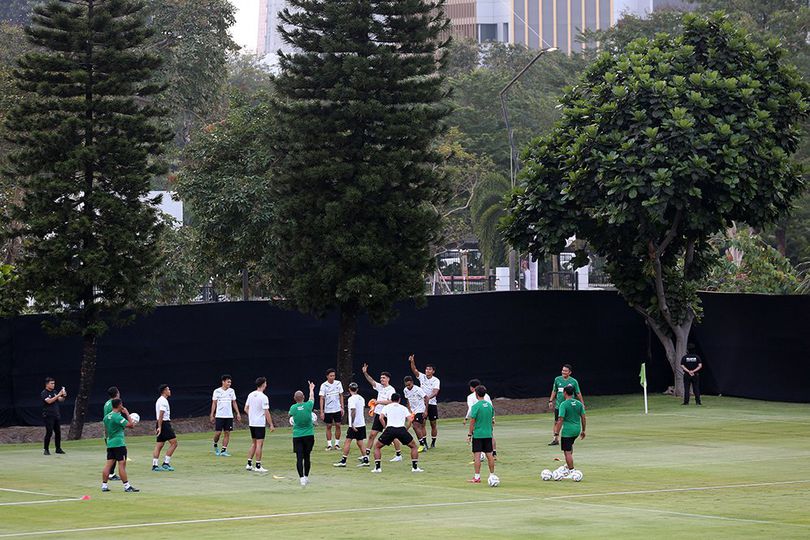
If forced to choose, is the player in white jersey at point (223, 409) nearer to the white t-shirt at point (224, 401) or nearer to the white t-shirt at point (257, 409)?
the white t-shirt at point (224, 401)

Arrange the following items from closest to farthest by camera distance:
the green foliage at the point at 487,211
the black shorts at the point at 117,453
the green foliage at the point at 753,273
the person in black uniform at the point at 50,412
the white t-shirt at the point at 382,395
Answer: the black shorts at the point at 117,453, the white t-shirt at the point at 382,395, the person in black uniform at the point at 50,412, the green foliage at the point at 753,273, the green foliage at the point at 487,211

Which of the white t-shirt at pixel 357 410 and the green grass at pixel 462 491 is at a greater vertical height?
the white t-shirt at pixel 357 410

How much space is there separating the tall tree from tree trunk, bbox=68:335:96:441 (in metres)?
13.9

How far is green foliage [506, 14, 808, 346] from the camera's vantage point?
38.3m

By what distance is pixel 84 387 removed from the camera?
36531mm

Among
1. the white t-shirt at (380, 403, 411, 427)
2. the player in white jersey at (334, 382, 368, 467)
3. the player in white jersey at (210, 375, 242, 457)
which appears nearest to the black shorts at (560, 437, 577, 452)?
the white t-shirt at (380, 403, 411, 427)

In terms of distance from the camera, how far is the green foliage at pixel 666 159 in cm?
3834

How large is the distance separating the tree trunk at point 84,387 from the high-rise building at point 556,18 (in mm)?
159029

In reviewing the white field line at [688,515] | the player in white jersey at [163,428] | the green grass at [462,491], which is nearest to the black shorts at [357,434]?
the green grass at [462,491]

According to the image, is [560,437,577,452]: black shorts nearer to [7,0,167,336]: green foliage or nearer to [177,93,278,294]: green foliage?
[7,0,167,336]: green foliage

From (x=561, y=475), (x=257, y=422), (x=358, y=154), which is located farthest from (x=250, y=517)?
(x=358, y=154)

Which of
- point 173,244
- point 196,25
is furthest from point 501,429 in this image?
point 196,25

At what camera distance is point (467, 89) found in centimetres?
9500

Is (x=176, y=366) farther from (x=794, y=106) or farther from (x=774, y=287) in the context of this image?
(x=774, y=287)
